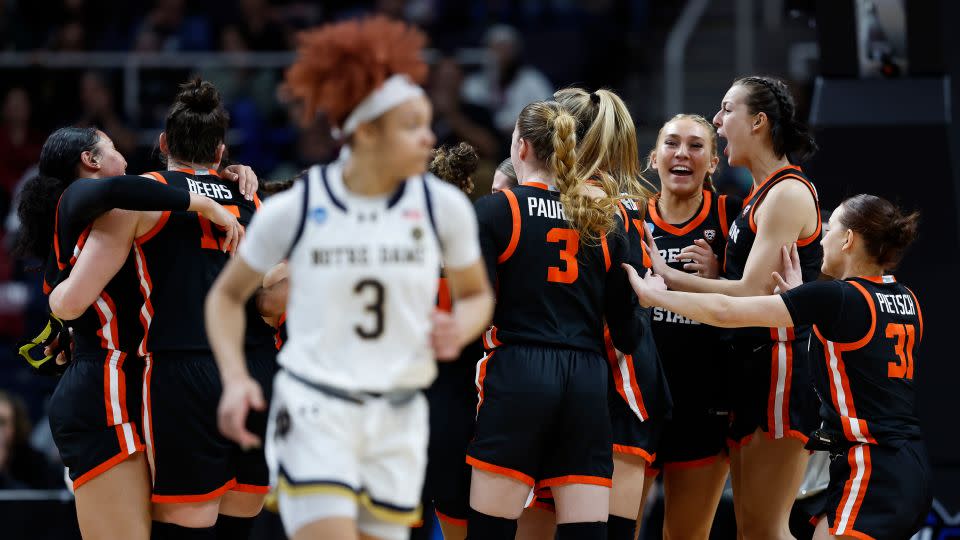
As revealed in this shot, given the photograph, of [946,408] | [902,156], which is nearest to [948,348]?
[946,408]

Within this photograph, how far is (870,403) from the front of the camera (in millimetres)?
4965

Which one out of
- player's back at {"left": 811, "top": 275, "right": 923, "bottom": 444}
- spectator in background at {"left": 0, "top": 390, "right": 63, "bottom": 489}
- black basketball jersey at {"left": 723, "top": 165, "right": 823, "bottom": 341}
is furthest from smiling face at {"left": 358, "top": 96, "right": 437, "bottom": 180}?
spectator in background at {"left": 0, "top": 390, "right": 63, "bottom": 489}

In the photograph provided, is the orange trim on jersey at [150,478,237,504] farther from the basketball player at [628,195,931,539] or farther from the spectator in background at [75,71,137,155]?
the spectator in background at [75,71,137,155]

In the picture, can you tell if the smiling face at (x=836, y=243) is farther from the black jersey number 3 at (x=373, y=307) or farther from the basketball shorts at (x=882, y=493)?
the black jersey number 3 at (x=373, y=307)

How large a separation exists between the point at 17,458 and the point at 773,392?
4.85 m

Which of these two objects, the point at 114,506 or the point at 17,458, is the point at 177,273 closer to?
the point at 114,506

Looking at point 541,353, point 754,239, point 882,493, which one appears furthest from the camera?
point 754,239

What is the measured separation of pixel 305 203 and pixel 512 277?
1322mm

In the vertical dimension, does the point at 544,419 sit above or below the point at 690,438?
above

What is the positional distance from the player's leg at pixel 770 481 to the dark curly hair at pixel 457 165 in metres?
1.74

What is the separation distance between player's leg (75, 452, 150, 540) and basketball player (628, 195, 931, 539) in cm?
210

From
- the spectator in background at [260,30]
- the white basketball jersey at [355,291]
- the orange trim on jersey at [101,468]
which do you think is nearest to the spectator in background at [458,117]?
the spectator in background at [260,30]

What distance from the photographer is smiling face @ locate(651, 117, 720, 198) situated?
5.77 metres

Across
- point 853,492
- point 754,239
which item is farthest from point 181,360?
point 853,492
